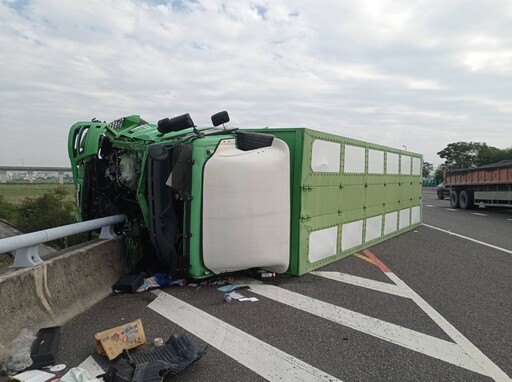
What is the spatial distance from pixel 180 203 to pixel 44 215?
551 cm

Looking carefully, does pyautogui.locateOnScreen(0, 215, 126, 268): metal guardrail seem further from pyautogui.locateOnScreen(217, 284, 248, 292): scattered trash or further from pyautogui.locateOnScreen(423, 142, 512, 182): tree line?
pyautogui.locateOnScreen(423, 142, 512, 182): tree line

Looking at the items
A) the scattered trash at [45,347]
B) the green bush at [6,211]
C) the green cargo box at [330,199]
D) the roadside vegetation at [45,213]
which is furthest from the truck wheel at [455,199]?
the scattered trash at [45,347]

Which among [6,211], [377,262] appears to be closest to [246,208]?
[377,262]

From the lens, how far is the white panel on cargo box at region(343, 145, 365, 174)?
6922 millimetres

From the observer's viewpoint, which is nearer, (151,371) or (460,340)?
(151,371)

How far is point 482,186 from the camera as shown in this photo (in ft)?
59.2

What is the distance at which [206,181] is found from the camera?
483cm

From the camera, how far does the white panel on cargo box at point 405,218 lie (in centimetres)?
1024

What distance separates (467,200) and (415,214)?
9.33 meters

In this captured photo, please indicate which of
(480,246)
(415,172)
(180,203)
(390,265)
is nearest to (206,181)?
(180,203)

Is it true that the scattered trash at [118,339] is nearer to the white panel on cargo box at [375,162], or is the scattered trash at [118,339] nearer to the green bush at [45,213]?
the green bush at [45,213]

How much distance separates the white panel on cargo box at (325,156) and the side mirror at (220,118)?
4.42 feet

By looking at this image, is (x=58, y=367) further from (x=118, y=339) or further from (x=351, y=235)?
(x=351, y=235)

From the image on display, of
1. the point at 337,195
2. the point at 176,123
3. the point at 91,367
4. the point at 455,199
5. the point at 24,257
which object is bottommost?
the point at 91,367
